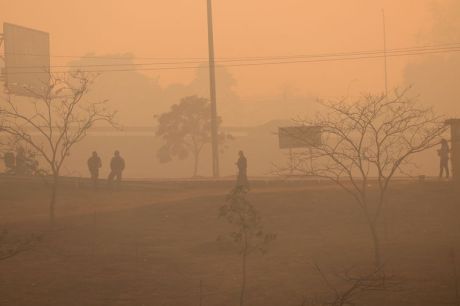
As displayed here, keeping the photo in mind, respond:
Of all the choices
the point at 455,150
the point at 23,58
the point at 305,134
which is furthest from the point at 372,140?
the point at 23,58

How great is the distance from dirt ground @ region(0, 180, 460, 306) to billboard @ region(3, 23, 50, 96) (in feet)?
57.1

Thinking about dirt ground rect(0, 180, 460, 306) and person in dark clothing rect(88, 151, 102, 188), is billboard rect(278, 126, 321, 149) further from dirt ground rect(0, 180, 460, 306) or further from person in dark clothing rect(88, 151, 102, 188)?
person in dark clothing rect(88, 151, 102, 188)

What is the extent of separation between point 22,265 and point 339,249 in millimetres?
8445

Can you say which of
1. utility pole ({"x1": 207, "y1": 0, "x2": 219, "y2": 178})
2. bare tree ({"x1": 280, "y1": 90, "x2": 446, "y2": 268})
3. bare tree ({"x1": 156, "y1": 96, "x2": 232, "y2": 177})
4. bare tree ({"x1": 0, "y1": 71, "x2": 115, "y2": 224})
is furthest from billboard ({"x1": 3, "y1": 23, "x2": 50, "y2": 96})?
bare tree ({"x1": 280, "y1": 90, "x2": 446, "y2": 268})

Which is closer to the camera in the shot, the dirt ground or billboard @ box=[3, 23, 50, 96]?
the dirt ground

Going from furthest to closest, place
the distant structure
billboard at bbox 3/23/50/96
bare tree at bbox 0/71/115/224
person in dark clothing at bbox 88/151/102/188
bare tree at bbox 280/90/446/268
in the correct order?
1. billboard at bbox 3/23/50/96
2. person in dark clothing at bbox 88/151/102/188
3. the distant structure
4. bare tree at bbox 0/71/115/224
5. bare tree at bbox 280/90/446/268

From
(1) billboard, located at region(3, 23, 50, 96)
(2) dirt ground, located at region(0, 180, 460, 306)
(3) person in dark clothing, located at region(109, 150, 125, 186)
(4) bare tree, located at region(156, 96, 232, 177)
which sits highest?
(1) billboard, located at region(3, 23, 50, 96)

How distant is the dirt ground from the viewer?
13438 mm

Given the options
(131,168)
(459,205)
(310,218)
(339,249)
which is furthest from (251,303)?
(131,168)

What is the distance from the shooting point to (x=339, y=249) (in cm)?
1758

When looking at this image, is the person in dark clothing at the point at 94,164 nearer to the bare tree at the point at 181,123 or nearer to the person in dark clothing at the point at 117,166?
the person in dark clothing at the point at 117,166

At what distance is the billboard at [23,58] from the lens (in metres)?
43.5

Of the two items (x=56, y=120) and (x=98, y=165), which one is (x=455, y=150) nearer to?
(x=98, y=165)

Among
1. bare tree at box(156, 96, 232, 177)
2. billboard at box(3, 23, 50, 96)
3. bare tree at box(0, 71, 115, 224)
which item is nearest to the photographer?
bare tree at box(0, 71, 115, 224)
